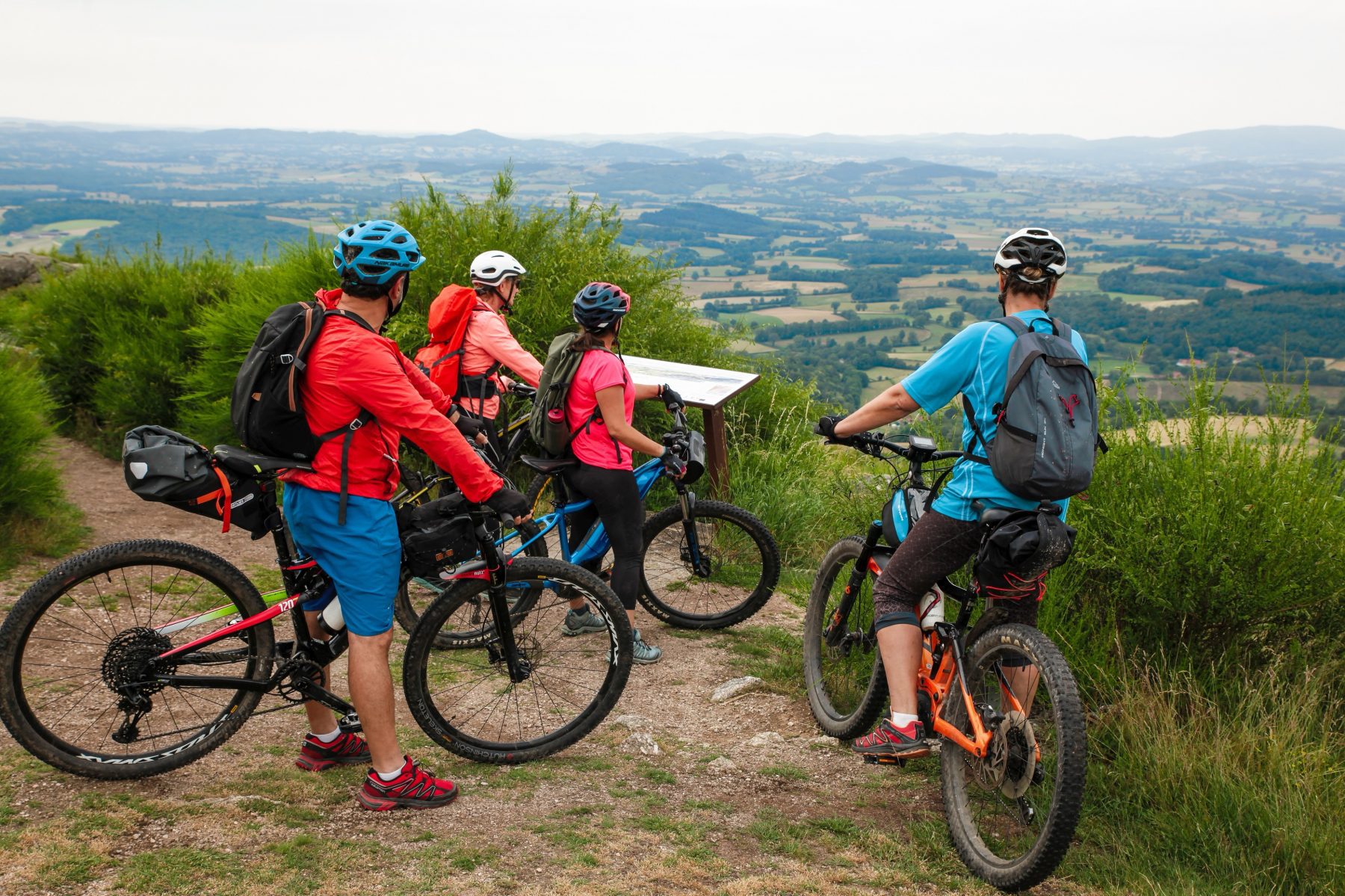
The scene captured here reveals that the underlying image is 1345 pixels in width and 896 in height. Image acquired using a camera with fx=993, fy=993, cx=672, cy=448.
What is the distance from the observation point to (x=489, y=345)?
583cm

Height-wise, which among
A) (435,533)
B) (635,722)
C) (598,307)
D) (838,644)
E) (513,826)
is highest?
(598,307)

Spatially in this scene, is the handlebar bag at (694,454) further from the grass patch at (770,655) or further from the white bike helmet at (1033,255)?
the white bike helmet at (1033,255)

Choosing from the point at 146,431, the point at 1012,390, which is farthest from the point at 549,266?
the point at 1012,390

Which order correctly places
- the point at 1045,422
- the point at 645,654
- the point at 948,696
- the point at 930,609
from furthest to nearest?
the point at 645,654
the point at 930,609
the point at 948,696
the point at 1045,422

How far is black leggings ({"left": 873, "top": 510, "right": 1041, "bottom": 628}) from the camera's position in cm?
343

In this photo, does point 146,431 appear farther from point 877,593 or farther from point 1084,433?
point 1084,433

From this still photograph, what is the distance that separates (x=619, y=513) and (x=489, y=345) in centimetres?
146

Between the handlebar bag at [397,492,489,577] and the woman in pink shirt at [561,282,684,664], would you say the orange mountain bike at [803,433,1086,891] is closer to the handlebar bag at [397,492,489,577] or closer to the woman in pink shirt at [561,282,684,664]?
the woman in pink shirt at [561,282,684,664]

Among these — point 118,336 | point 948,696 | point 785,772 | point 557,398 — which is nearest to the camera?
point 948,696

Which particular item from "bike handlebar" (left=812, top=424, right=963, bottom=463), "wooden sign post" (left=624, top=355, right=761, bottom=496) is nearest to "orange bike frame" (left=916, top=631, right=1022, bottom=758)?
"bike handlebar" (left=812, top=424, right=963, bottom=463)

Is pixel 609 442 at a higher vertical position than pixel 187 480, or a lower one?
lower

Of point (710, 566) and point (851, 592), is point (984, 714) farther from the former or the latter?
point (710, 566)

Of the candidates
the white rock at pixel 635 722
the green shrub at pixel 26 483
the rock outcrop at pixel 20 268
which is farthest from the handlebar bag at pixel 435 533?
the rock outcrop at pixel 20 268

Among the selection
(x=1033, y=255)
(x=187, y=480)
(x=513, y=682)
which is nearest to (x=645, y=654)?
(x=513, y=682)
